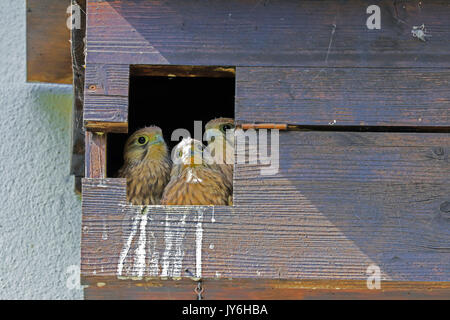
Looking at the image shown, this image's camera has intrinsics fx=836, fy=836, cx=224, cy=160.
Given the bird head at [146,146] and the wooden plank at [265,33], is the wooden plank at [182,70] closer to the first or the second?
the wooden plank at [265,33]

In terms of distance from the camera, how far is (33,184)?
357 centimetres

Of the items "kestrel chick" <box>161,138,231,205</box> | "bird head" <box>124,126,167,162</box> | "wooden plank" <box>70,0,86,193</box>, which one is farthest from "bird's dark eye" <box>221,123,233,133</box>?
"wooden plank" <box>70,0,86,193</box>

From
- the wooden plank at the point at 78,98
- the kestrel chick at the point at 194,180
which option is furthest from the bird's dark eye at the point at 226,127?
→ the wooden plank at the point at 78,98

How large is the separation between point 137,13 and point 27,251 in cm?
133

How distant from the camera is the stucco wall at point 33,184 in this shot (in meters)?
3.52

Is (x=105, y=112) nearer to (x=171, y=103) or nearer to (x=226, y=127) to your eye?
(x=226, y=127)

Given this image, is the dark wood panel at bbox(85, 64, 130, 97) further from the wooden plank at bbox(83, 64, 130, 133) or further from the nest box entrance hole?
the nest box entrance hole

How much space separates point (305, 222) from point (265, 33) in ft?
2.03

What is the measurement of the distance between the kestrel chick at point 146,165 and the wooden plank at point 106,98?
0.78m

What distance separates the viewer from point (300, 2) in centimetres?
268

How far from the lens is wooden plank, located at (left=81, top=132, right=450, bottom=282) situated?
8.09 feet

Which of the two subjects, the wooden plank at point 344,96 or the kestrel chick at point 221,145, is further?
the kestrel chick at point 221,145

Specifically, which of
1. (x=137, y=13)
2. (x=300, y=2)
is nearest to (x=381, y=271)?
(x=300, y=2)

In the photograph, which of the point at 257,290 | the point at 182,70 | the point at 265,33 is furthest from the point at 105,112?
the point at 257,290
